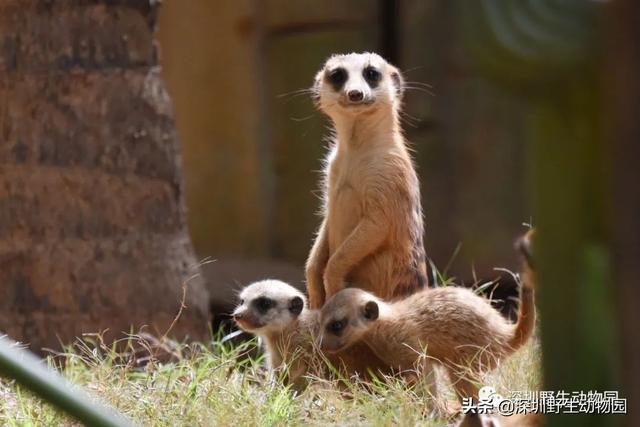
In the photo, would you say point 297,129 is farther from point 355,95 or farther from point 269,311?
point 269,311

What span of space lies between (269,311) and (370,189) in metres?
0.65

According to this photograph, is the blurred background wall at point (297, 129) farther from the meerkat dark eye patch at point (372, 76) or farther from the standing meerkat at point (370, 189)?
the meerkat dark eye patch at point (372, 76)

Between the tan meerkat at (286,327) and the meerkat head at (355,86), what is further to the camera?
the meerkat head at (355,86)

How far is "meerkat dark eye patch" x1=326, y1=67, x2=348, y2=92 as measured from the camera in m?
4.66

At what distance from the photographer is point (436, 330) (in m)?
4.12

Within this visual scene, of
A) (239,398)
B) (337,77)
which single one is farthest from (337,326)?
(337,77)

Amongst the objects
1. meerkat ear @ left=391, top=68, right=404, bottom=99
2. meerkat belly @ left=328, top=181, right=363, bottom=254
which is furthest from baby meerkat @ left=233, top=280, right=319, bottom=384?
meerkat ear @ left=391, top=68, right=404, bottom=99

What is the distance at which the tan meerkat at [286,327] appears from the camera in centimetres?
428

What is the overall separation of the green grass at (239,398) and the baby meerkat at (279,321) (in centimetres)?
13

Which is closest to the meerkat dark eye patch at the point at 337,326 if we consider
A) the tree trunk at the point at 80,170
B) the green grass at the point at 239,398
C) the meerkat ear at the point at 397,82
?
the green grass at the point at 239,398

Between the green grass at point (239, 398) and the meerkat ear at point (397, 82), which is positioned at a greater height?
the meerkat ear at point (397, 82)

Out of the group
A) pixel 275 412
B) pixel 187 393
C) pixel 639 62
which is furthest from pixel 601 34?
pixel 187 393

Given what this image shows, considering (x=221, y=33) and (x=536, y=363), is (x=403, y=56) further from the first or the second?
(x=536, y=363)

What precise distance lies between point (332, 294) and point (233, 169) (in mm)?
4668
